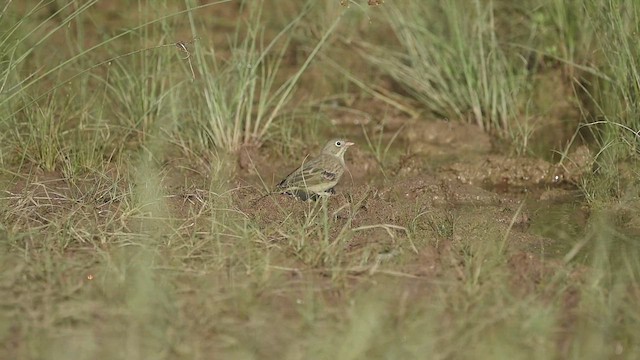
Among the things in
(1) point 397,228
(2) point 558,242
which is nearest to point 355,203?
(1) point 397,228

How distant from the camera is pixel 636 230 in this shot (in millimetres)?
7145

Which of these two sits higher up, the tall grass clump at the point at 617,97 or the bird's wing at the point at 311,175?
the bird's wing at the point at 311,175

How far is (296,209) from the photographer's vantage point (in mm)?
7168

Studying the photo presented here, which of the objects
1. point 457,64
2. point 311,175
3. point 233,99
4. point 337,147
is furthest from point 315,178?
point 457,64

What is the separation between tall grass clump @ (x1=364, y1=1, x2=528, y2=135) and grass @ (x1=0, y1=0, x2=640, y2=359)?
24 millimetres

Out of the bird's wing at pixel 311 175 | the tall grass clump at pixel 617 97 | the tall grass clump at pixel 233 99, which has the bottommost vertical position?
the tall grass clump at pixel 617 97

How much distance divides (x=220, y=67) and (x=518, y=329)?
4524mm

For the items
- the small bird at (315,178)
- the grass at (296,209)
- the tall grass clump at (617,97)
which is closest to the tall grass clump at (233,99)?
the grass at (296,209)

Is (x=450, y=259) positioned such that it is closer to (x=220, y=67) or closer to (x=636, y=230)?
(x=636, y=230)

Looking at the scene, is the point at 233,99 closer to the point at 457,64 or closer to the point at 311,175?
the point at 311,175

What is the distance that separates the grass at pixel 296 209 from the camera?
5.36 m

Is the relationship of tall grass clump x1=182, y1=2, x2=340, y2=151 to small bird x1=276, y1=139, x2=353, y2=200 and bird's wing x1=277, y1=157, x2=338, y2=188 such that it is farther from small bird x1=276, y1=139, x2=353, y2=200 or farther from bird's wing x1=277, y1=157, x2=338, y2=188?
bird's wing x1=277, y1=157, x2=338, y2=188

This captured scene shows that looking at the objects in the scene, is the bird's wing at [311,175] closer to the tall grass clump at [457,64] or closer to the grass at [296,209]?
the grass at [296,209]

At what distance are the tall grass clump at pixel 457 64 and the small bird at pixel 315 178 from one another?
1.55 m
